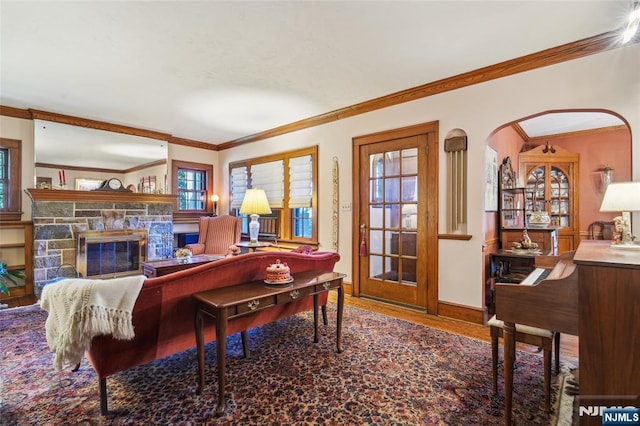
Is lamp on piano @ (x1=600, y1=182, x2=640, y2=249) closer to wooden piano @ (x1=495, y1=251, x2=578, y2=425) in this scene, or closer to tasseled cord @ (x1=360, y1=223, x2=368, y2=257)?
wooden piano @ (x1=495, y1=251, x2=578, y2=425)

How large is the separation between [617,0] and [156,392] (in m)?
4.04

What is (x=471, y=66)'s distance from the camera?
3.03 meters

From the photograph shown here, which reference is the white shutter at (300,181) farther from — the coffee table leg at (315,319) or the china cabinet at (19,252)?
the china cabinet at (19,252)

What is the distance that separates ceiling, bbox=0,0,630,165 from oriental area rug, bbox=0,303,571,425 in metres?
2.60

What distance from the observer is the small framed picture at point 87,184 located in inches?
182

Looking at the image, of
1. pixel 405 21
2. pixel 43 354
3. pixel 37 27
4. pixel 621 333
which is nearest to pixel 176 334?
pixel 43 354

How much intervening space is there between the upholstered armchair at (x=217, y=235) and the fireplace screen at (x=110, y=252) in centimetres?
85

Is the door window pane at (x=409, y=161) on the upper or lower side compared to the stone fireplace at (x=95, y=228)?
upper

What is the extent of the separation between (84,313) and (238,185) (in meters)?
4.77

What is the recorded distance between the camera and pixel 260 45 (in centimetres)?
265

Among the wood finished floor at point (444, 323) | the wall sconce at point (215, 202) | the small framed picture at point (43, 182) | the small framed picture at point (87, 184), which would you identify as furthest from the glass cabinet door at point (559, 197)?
the small framed picture at point (43, 182)

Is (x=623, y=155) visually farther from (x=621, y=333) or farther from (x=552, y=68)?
(x=621, y=333)

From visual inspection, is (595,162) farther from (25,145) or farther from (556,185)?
(25,145)

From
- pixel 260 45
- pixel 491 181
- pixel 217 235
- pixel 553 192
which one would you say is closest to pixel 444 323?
pixel 491 181
